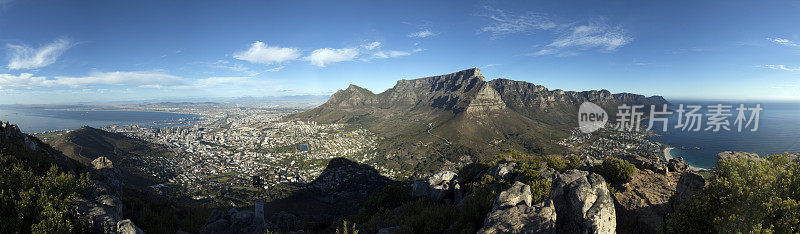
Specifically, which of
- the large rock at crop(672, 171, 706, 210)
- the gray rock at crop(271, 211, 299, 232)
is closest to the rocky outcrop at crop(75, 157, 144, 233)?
the gray rock at crop(271, 211, 299, 232)

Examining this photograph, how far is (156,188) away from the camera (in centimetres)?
5447

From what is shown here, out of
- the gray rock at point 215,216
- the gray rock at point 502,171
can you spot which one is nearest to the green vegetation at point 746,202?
the gray rock at point 502,171

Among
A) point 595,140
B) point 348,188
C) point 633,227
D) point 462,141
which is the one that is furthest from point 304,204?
point 595,140

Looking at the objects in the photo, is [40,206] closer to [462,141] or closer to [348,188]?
[348,188]

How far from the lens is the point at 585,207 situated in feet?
30.5

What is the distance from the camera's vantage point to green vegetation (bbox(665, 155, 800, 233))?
666 centimetres

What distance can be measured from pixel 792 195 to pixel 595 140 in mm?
151239

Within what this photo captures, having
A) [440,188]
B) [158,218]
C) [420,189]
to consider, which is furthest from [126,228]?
[440,188]

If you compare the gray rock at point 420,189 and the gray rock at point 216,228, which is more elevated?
the gray rock at point 216,228

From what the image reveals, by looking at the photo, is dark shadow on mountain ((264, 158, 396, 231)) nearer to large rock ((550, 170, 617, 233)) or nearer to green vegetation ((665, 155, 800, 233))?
large rock ((550, 170, 617, 233))

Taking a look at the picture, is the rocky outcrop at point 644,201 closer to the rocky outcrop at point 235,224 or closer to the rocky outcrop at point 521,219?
the rocky outcrop at point 521,219

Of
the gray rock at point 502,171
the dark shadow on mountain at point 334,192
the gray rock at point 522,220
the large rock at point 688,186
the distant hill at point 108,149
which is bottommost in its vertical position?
the dark shadow on mountain at point 334,192

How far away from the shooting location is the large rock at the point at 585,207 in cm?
885

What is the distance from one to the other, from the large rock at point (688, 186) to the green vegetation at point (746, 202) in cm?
89
